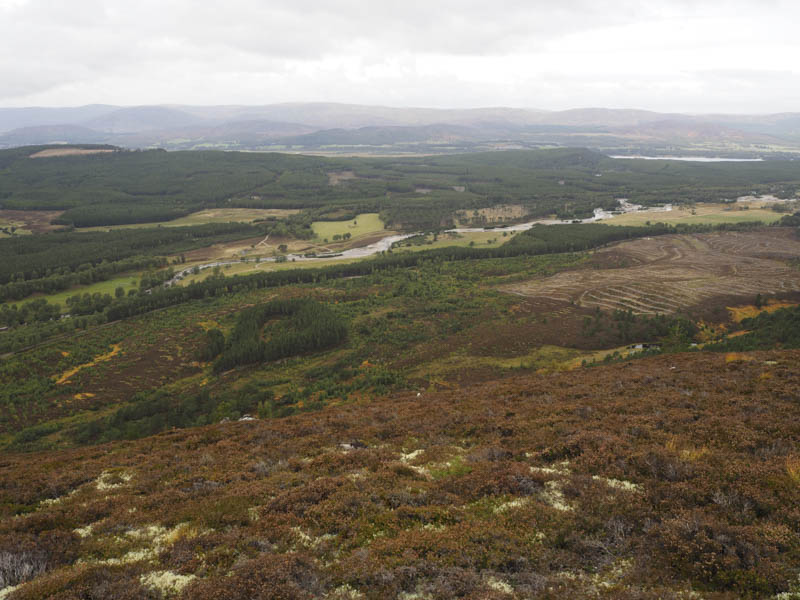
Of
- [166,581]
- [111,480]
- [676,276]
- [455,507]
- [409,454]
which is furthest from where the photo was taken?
[676,276]

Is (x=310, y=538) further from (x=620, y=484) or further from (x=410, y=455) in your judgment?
(x=620, y=484)

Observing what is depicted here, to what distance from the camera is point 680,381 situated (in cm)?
2364

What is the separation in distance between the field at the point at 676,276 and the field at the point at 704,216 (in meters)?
30.3

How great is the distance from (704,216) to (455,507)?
19209 cm

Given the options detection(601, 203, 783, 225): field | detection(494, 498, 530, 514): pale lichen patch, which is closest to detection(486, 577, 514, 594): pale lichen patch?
detection(494, 498, 530, 514): pale lichen patch

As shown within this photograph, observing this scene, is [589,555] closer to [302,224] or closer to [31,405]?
[31,405]

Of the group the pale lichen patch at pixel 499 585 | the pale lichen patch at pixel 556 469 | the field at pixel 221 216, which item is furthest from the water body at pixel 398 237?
the pale lichen patch at pixel 499 585

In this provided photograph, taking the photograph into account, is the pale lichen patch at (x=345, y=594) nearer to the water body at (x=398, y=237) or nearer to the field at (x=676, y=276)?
the field at (x=676, y=276)

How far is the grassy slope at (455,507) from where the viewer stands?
8656mm

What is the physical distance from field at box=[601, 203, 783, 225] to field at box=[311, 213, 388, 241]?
90811mm

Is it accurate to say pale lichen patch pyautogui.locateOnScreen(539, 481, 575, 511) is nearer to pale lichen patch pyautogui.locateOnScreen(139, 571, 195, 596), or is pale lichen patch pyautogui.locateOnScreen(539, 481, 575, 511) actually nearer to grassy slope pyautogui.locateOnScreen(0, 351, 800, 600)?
grassy slope pyautogui.locateOnScreen(0, 351, 800, 600)

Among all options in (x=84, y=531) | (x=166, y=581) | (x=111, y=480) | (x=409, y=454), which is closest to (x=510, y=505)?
(x=409, y=454)

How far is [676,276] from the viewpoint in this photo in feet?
288

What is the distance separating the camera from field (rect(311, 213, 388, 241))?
15648cm
